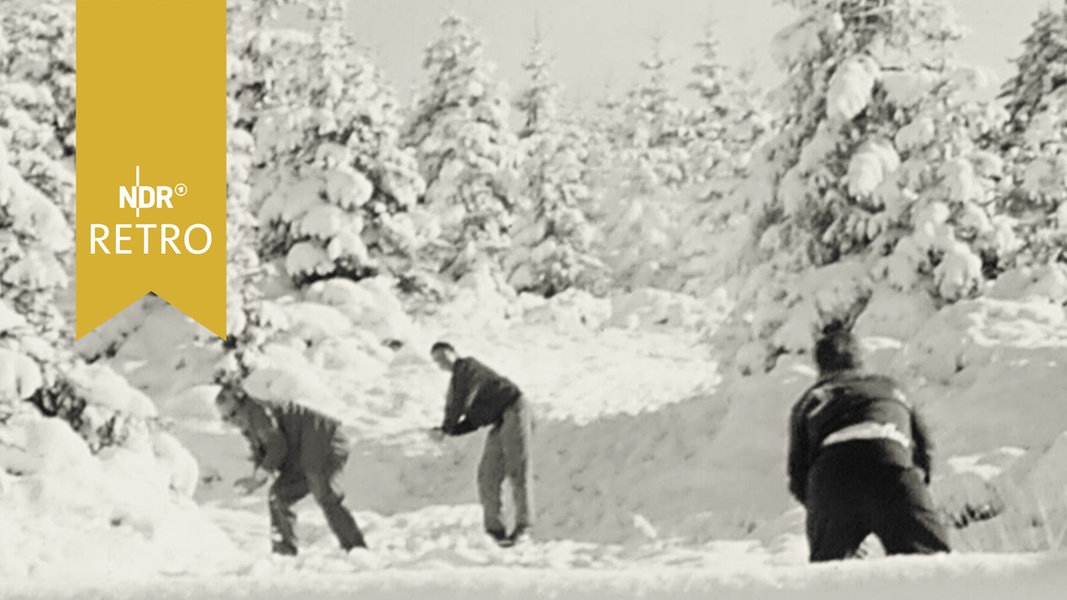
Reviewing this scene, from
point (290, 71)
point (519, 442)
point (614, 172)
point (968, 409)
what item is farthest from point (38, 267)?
point (614, 172)

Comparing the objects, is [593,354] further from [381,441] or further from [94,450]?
[94,450]

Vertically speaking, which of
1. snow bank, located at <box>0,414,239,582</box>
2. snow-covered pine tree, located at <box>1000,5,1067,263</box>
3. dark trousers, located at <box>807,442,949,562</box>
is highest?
snow-covered pine tree, located at <box>1000,5,1067,263</box>

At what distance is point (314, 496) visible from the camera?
9.33 metres

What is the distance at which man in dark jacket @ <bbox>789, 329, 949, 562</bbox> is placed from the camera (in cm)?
491

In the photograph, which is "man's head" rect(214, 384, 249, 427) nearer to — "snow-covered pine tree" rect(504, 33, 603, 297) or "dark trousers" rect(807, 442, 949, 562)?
"dark trousers" rect(807, 442, 949, 562)

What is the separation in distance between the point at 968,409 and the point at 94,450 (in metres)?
9.36

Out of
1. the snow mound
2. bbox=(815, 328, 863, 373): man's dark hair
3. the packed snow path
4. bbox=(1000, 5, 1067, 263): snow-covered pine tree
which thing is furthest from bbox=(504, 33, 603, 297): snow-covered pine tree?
the packed snow path

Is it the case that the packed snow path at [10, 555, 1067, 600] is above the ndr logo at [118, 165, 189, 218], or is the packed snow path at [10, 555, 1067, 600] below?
below

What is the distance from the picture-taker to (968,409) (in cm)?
1191

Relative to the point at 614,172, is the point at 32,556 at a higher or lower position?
lower

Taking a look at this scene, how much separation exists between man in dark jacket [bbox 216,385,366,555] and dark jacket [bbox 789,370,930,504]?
16.1 feet

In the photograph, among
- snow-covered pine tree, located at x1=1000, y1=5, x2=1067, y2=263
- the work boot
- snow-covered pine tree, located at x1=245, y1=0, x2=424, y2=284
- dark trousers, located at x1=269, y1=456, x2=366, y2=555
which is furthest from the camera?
snow-covered pine tree, located at x1=245, y1=0, x2=424, y2=284

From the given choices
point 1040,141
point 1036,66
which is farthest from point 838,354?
point 1036,66

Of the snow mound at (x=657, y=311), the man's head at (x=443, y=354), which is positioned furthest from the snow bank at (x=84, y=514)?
the snow mound at (x=657, y=311)
